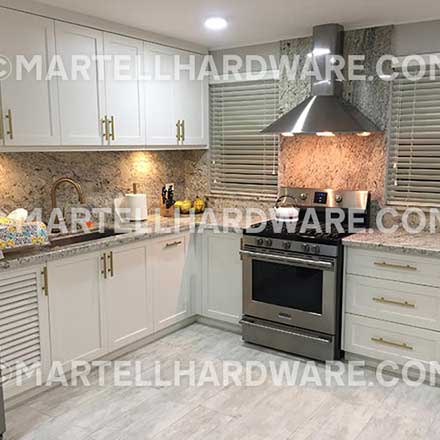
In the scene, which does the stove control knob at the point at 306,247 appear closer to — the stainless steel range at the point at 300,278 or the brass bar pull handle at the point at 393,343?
the stainless steel range at the point at 300,278

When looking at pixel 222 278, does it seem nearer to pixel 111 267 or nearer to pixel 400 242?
pixel 111 267

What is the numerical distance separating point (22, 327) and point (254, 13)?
2416mm

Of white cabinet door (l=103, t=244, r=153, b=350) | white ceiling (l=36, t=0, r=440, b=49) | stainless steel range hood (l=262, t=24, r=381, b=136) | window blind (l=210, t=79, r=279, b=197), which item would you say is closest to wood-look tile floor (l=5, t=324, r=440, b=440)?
white cabinet door (l=103, t=244, r=153, b=350)

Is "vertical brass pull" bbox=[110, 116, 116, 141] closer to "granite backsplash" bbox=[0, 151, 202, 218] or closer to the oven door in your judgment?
"granite backsplash" bbox=[0, 151, 202, 218]

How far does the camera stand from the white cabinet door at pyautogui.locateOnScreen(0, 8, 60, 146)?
279 centimetres

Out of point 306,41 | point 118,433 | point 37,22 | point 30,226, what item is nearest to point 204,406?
point 118,433

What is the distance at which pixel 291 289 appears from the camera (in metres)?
3.41

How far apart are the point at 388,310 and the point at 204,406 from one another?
4.36 feet

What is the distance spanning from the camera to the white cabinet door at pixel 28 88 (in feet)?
9.17

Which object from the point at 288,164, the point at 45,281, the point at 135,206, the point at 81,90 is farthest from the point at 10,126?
the point at 288,164

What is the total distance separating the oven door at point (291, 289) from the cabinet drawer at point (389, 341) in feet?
0.49

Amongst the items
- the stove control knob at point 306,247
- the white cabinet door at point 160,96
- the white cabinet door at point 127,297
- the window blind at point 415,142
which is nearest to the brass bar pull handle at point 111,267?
the white cabinet door at point 127,297

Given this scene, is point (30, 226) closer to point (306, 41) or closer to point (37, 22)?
point (37, 22)

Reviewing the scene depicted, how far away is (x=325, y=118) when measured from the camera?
3357mm
